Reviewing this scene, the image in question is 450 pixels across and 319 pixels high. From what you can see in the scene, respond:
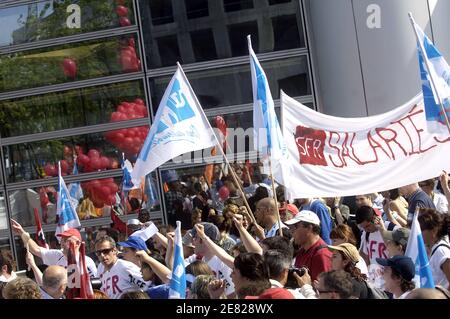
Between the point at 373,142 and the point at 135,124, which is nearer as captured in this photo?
the point at 373,142

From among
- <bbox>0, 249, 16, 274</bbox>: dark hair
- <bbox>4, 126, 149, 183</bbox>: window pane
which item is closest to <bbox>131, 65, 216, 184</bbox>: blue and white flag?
<bbox>0, 249, 16, 274</bbox>: dark hair

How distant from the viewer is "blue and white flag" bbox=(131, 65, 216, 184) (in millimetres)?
9906

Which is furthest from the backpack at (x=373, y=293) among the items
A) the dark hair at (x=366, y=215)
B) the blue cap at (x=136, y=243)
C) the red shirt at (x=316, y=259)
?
the blue cap at (x=136, y=243)

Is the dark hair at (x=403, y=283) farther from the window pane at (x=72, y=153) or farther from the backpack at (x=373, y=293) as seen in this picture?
the window pane at (x=72, y=153)

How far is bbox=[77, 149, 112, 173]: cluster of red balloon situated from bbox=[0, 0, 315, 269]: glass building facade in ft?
0.08

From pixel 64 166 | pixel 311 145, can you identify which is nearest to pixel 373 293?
pixel 311 145

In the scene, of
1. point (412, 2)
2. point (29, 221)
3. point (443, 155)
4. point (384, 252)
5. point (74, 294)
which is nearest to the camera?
point (74, 294)

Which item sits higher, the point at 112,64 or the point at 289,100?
the point at 112,64

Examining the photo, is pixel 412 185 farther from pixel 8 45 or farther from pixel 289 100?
pixel 8 45

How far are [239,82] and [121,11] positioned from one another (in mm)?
2340

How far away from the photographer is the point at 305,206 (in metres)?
10.3

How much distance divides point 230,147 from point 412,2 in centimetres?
365

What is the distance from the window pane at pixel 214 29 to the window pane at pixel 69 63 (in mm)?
507
